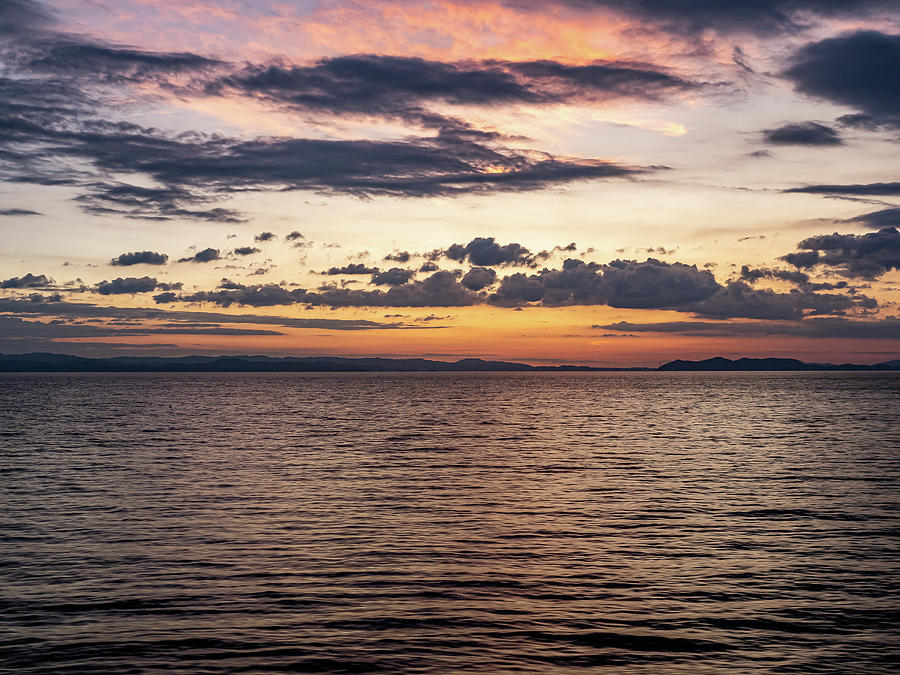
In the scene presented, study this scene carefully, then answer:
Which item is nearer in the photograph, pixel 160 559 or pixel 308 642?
pixel 308 642

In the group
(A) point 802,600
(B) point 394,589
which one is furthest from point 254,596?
(A) point 802,600

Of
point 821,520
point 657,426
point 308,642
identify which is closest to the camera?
point 308,642

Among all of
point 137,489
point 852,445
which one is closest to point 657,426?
point 852,445

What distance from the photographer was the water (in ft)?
60.1

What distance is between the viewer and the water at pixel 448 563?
60.1 ft

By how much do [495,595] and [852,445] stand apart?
57.8 meters

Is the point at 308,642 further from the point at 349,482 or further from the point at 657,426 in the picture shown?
the point at 657,426

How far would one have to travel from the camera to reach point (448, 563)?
26250mm

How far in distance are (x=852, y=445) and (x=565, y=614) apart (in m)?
58.0

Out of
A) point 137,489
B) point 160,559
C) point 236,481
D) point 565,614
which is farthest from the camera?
point 236,481

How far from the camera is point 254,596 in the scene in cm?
2250

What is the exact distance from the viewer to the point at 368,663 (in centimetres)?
1747

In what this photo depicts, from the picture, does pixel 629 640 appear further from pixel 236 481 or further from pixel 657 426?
pixel 657 426

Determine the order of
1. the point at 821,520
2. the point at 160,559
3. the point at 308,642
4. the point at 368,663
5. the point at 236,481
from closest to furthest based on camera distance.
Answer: the point at 368,663 < the point at 308,642 < the point at 160,559 < the point at 821,520 < the point at 236,481
